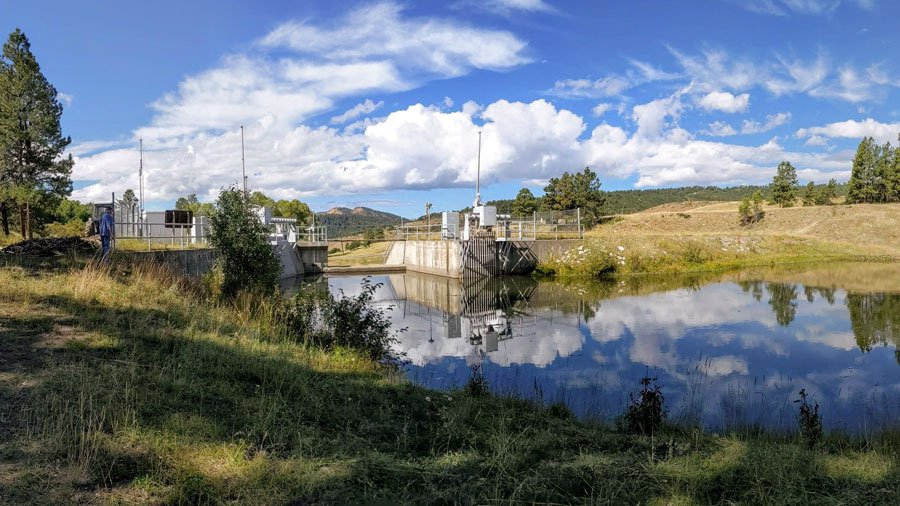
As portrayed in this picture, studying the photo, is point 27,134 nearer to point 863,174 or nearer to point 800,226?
point 800,226

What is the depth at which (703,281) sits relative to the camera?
1117 inches

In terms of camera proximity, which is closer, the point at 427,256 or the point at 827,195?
the point at 427,256


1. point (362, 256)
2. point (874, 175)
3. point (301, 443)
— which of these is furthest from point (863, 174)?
point (301, 443)

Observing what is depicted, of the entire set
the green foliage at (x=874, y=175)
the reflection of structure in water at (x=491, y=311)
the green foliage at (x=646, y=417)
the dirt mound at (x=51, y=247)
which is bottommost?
the reflection of structure in water at (x=491, y=311)

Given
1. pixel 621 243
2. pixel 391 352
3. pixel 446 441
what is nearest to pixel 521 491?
pixel 446 441

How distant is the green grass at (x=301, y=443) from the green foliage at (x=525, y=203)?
56978 millimetres

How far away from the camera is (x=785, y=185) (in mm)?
56812

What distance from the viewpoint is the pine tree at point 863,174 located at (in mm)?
54125

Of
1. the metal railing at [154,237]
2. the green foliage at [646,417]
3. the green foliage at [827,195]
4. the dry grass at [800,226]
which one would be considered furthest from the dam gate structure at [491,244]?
the green foliage at [827,195]

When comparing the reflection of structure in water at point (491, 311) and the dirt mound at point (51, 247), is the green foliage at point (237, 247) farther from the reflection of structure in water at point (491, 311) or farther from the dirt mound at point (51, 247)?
the reflection of structure in water at point (491, 311)

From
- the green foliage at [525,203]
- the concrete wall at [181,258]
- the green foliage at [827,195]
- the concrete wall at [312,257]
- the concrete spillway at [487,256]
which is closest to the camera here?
the concrete wall at [181,258]

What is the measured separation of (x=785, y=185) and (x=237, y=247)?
60.0 meters

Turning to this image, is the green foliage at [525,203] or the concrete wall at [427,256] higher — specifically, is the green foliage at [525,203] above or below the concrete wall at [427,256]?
above

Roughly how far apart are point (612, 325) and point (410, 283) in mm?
18610
